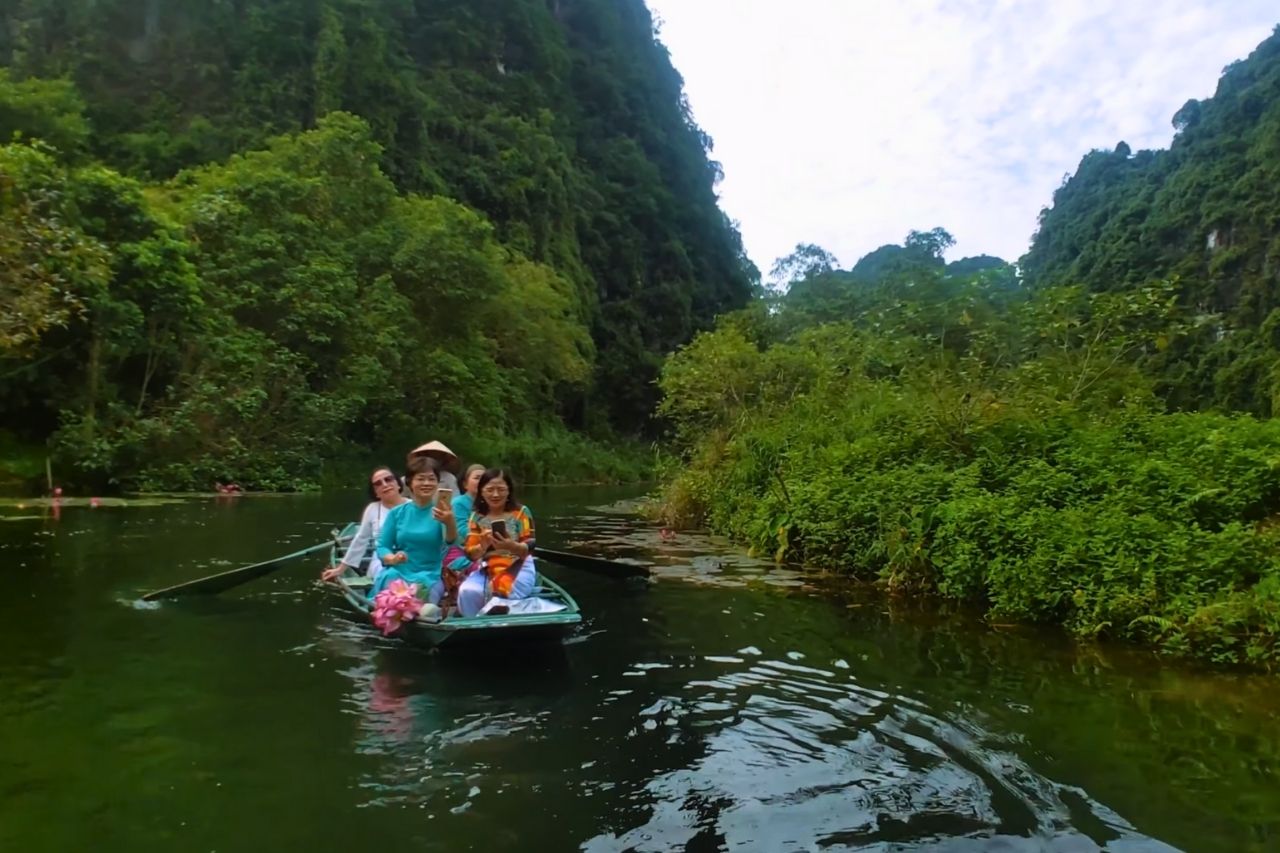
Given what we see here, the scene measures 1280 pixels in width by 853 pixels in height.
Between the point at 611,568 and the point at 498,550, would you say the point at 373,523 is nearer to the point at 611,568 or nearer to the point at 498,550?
the point at 611,568

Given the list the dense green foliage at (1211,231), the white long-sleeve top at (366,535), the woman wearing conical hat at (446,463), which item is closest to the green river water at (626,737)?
the white long-sleeve top at (366,535)

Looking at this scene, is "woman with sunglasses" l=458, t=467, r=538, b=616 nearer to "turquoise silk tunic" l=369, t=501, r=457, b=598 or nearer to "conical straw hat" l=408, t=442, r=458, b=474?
"turquoise silk tunic" l=369, t=501, r=457, b=598

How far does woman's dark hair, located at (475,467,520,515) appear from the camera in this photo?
Result: 6.02 m

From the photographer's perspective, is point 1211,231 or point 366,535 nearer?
point 366,535

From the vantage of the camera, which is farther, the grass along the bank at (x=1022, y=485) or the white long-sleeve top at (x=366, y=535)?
the white long-sleeve top at (x=366, y=535)

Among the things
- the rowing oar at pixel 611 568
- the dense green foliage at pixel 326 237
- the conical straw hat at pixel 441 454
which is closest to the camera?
the conical straw hat at pixel 441 454

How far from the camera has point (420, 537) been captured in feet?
20.5

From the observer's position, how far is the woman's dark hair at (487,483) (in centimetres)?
602

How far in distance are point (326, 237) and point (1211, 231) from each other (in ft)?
146

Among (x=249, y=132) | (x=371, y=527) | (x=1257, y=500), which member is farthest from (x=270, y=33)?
(x=1257, y=500)

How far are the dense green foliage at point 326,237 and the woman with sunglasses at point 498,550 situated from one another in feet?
28.0

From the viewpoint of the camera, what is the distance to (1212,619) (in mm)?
5543

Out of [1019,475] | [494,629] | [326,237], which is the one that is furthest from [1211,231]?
[494,629]

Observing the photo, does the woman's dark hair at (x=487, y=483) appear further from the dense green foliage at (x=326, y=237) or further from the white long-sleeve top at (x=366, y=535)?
the dense green foliage at (x=326, y=237)
